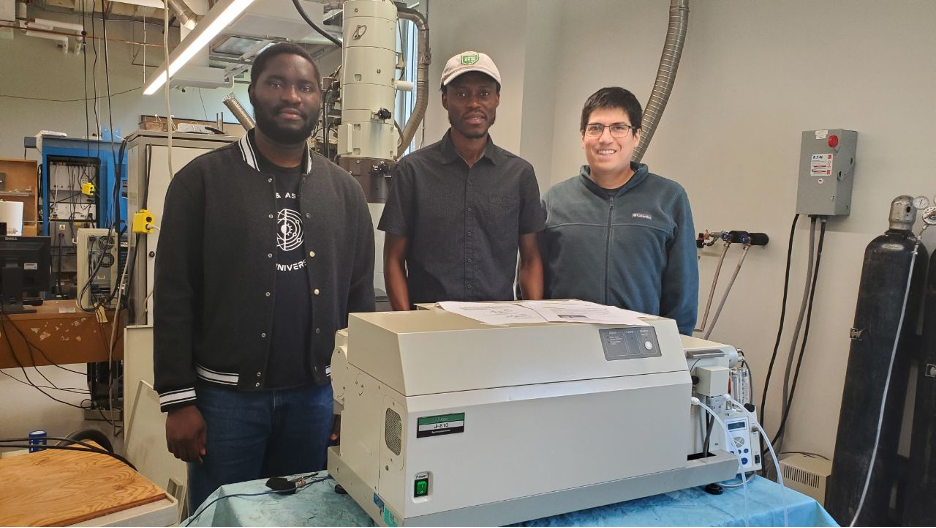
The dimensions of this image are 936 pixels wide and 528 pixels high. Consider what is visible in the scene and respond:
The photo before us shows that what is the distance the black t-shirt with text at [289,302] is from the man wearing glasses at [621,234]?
0.70 meters

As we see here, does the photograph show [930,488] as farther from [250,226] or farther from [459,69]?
[250,226]

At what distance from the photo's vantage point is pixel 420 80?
427 centimetres

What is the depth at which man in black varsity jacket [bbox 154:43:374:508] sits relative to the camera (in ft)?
4.77

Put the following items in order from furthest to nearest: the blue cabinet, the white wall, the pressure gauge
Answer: the blue cabinet, the white wall, the pressure gauge

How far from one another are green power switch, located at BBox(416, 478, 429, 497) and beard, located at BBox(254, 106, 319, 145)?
95 centimetres

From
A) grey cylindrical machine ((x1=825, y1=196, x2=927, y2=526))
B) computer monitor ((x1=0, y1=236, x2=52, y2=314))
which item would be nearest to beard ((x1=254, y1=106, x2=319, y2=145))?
grey cylindrical machine ((x1=825, y1=196, x2=927, y2=526))

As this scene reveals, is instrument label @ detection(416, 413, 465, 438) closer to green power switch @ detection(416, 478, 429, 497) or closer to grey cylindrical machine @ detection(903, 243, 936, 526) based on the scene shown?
green power switch @ detection(416, 478, 429, 497)

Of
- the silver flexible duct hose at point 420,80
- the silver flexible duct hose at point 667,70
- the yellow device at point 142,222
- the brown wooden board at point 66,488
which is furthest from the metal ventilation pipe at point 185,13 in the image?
the brown wooden board at point 66,488

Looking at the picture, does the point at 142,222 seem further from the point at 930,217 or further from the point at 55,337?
the point at 930,217

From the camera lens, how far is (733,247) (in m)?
3.01

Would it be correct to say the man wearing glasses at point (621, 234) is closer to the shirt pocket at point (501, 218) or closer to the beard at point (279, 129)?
the shirt pocket at point (501, 218)

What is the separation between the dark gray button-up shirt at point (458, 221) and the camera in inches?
68.0

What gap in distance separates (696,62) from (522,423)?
2.69 metres

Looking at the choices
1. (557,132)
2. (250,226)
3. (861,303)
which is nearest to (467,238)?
(250,226)
